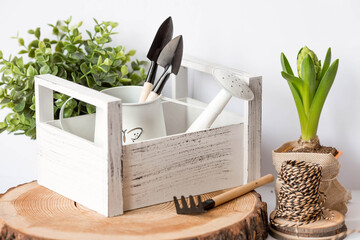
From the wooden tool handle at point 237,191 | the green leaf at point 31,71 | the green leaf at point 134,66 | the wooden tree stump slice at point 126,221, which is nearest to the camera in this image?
the wooden tree stump slice at point 126,221

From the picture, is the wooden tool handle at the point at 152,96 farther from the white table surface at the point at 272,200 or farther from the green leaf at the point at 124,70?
the white table surface at the point at 272,200

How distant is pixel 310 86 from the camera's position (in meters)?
1.04

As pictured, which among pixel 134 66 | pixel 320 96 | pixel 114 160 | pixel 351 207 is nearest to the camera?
pixel 114 160

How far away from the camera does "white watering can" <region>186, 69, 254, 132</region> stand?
102cm

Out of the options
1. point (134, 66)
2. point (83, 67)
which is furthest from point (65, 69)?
point (134, 66)

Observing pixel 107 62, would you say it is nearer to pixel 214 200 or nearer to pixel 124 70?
pixel 124 70

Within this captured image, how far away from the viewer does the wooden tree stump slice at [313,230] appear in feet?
3.18

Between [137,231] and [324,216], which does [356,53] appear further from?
[137,231]

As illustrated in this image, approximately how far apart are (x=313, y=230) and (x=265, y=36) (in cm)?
38

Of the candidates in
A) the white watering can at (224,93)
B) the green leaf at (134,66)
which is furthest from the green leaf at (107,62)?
the white watering can at (224,93)

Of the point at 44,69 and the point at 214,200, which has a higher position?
the point at 44,69

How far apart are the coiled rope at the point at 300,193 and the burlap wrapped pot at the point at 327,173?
3 cm

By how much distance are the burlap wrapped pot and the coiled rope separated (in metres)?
0.03

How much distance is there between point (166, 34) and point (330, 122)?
338mm
